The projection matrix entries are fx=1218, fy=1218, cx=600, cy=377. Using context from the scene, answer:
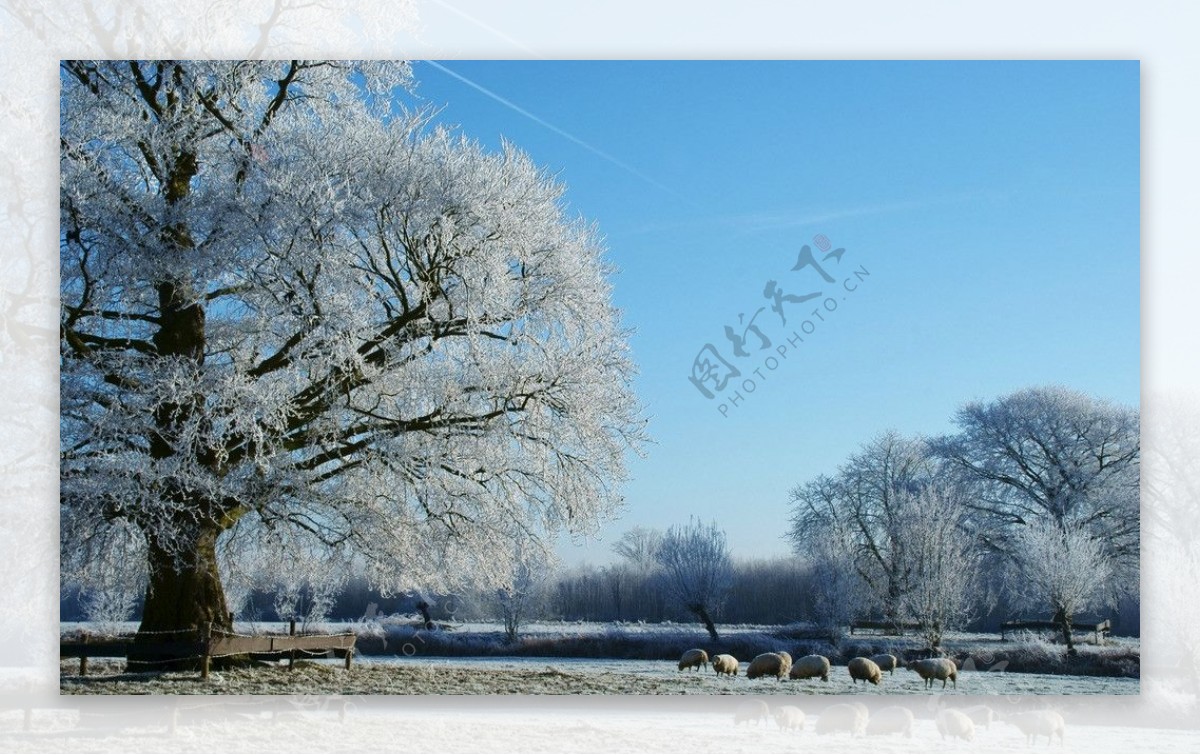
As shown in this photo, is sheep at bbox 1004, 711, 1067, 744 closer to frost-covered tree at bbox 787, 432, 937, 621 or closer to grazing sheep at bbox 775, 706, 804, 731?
frost-covered tree at bbox 787, 432, 937, 621

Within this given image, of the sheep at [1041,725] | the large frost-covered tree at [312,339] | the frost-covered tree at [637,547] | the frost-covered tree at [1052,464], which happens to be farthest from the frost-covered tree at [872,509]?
the large frost-covered tree at [312,339]

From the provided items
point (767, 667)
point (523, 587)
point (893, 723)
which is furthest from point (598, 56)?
point (893, 723)

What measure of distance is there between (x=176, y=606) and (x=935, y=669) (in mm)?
5575

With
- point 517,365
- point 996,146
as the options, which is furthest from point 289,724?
point 996,146

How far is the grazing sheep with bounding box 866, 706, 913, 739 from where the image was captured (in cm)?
835

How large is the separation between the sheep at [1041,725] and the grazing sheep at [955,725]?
374 millimetres

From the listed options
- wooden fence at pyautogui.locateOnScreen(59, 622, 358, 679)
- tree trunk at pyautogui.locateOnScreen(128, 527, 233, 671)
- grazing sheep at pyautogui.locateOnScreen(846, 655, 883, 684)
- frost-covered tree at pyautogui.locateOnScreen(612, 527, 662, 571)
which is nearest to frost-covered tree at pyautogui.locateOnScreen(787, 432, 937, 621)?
grazing sheep at pyautogui.locateOnScreen(846, 655, 883, 684)

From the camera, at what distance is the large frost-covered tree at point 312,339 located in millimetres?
8461

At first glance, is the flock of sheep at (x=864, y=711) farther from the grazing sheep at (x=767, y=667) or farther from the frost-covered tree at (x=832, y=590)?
the frost-covered tree at (x=832, y=590)

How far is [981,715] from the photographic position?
28.3ft

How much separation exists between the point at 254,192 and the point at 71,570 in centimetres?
292

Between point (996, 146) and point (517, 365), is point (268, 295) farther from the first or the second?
point (996, 146)

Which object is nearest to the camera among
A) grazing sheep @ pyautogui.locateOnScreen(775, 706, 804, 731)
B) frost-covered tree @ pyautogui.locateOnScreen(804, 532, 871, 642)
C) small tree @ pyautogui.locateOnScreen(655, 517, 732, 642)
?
grazing sheep @ pyautogui.locateOnScreen(775, 706, 804, 731)

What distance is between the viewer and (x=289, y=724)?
840 centimetres
